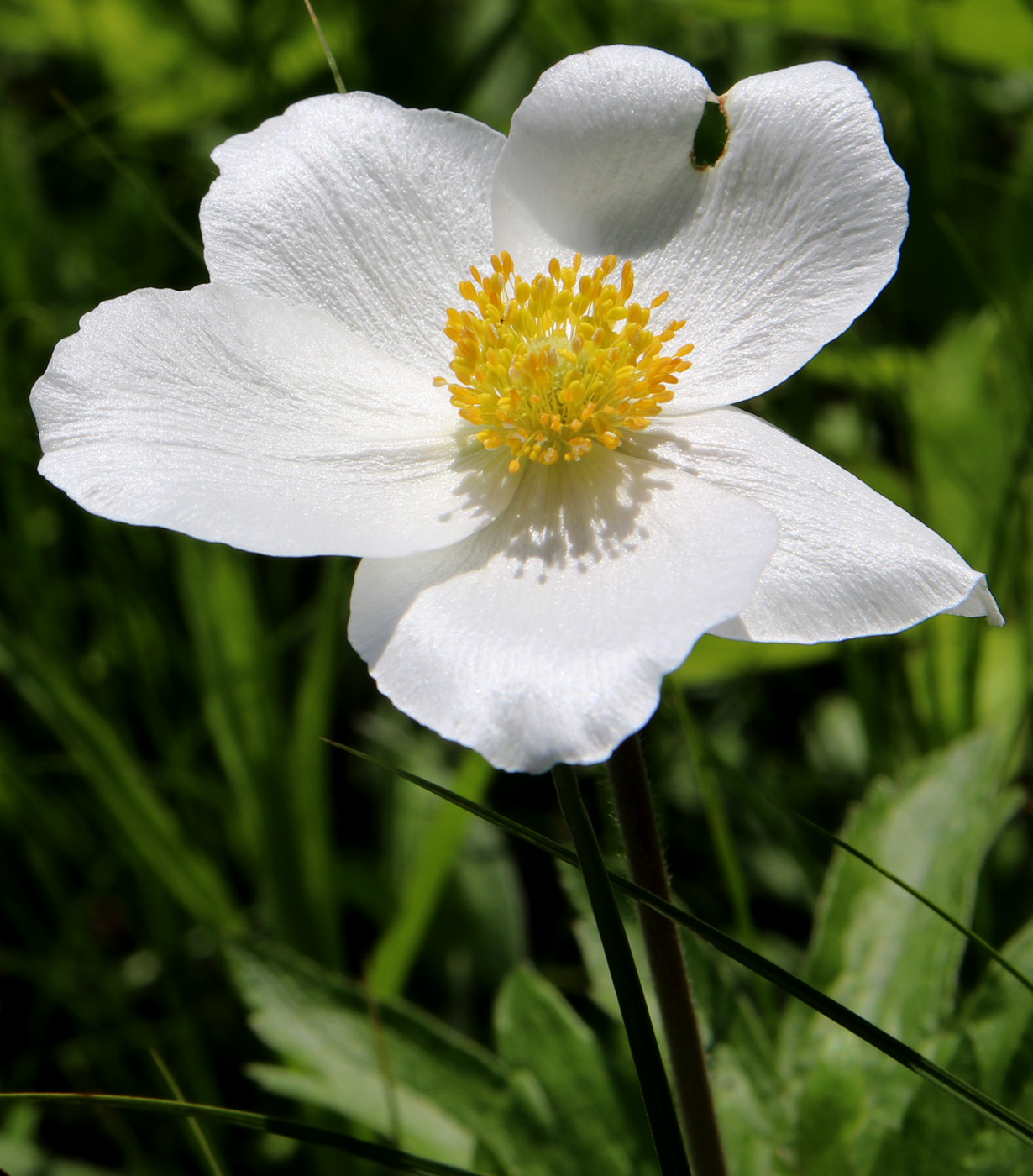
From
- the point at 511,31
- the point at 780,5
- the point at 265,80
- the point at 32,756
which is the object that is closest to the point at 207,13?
the point at 511,31

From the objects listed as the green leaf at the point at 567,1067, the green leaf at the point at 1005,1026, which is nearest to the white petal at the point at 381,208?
the green leaf at the point at 567,1067

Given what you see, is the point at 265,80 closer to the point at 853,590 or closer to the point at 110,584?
the point at 110,584

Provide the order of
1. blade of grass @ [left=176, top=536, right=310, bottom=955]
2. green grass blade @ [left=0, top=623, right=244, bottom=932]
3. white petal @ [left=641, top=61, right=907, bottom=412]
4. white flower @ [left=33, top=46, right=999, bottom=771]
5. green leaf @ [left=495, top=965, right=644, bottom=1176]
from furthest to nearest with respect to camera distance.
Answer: blade of grass @ [left=176, top=536, right=310, bottom=955]
green grass blade @ [left=0, top=623, right=244, bottom=932]
green leaf @ [left=495, top=965, right=644, bottom=1176]
white petal @ [left=641, top=61, right=907, bottom=412]
white flower @ [left=33, top=46, right=999, bottom=771]

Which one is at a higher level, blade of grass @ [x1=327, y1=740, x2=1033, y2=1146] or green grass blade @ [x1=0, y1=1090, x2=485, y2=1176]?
blade of grass @ [x1=327, y1=740, x2=1033, y2=1146]

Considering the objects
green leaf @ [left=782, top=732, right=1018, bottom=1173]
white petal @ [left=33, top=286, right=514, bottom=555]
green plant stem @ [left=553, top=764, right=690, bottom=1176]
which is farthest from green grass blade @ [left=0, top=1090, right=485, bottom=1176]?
green leaf @ [left=782, top=732, right=1018, bottom=1173]

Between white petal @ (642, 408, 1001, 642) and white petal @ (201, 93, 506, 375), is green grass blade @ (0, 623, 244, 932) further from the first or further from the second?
white petal @ (642, 408, 1001, 642)

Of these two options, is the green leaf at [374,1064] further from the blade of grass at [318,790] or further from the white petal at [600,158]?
the white petal at [600,158]
